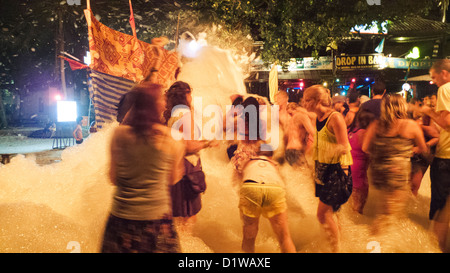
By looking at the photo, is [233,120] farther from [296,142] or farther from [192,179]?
[296,142]

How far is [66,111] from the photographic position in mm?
13141

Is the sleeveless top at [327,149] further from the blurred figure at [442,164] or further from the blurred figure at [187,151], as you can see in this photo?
the blurred figure at [187,151]

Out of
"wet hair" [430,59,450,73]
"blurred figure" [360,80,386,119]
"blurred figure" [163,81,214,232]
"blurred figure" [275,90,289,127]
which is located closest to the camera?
"blurred figure" [163,81,214,232]

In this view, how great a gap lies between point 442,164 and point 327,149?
129 centimetres

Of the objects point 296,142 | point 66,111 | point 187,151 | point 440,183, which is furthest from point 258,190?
point 66,111

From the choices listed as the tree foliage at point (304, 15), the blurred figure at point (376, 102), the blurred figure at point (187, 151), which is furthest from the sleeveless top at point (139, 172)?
the tree foliage at point (304, 15)

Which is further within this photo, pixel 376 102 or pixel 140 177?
pixel 376 102

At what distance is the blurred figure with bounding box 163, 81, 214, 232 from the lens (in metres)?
3.16

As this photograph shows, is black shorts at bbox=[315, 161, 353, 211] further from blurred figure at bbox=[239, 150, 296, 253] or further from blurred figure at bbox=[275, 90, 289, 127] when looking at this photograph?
blurred figure at bbox=[275, 90, 289, 127]

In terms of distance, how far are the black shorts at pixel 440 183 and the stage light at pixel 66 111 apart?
42.2 feet

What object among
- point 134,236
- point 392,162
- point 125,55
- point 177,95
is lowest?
point 134,236

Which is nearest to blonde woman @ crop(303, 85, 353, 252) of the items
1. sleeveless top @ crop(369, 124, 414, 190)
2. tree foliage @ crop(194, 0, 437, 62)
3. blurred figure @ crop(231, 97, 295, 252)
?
sleeveless top @ crop(369, 124, 414, 190)

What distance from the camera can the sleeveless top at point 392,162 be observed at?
11.2 feet

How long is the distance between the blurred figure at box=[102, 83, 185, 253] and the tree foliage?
6.42m
